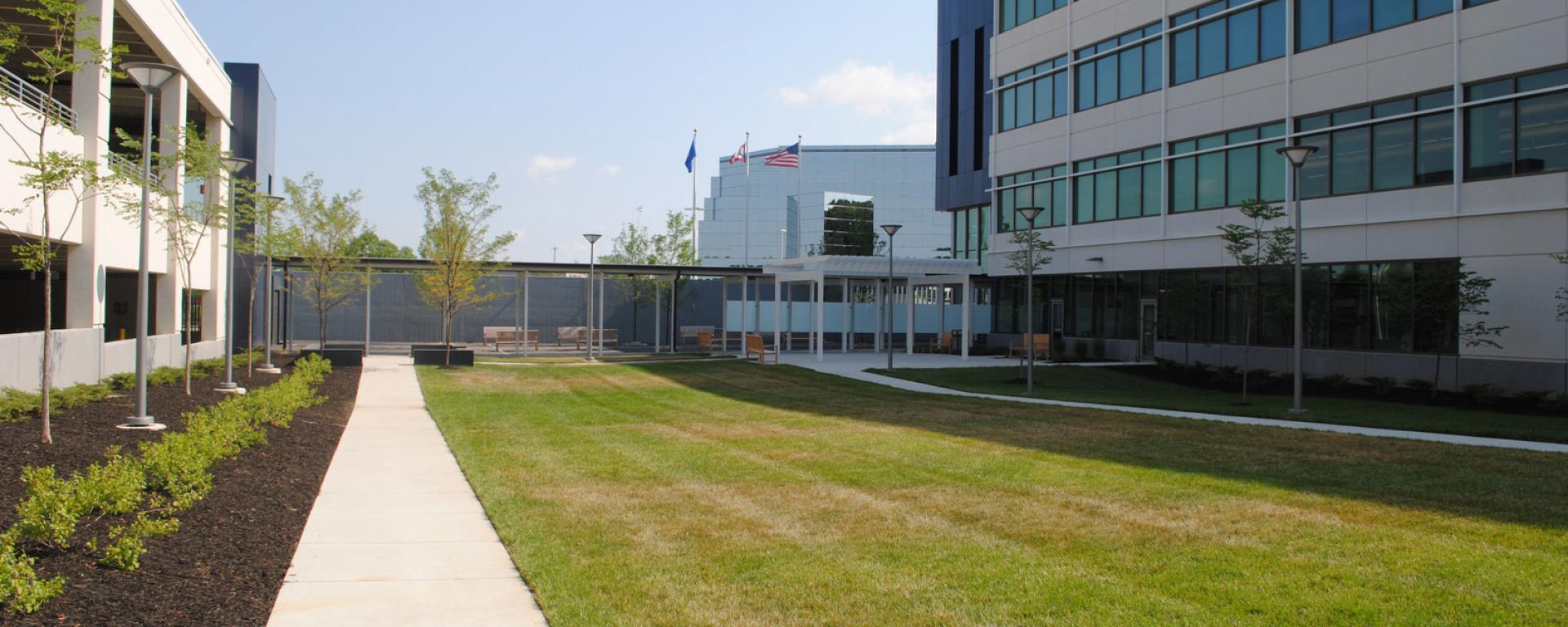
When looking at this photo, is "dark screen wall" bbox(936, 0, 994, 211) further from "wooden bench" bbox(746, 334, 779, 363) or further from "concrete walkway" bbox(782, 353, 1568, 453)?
"wooden bench" bbox(746, 334, 779, 363)

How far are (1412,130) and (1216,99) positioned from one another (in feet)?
20.4

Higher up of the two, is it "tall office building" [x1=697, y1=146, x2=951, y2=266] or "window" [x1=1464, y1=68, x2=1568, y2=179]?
"tall office building" [x1=697, y1=146, x2=951, y2=266]

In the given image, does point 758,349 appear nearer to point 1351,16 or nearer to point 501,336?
point 501,336

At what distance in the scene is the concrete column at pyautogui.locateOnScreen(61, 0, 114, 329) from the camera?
17.5 metres

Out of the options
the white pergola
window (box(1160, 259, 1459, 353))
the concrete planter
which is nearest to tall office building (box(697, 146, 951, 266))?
the white pergola

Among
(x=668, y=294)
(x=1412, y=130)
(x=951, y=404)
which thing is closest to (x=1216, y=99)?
(x=1412, y=130)

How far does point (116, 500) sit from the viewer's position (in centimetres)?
701

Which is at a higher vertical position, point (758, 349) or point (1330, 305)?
point (1330, 305)

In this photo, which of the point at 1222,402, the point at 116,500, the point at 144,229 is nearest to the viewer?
the point at 116,500

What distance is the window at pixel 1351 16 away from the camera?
22.8 meters

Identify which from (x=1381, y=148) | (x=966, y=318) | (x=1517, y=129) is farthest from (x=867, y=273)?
(x=1517, y=129)

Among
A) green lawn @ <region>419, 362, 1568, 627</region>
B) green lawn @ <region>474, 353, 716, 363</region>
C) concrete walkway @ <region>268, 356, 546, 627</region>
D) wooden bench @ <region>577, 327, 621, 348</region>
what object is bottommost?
concrete walkway @ <region>268, 356, 546, 627</region>

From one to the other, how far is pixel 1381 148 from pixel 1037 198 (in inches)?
534

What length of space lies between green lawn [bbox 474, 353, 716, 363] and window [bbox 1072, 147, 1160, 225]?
1341 cm
